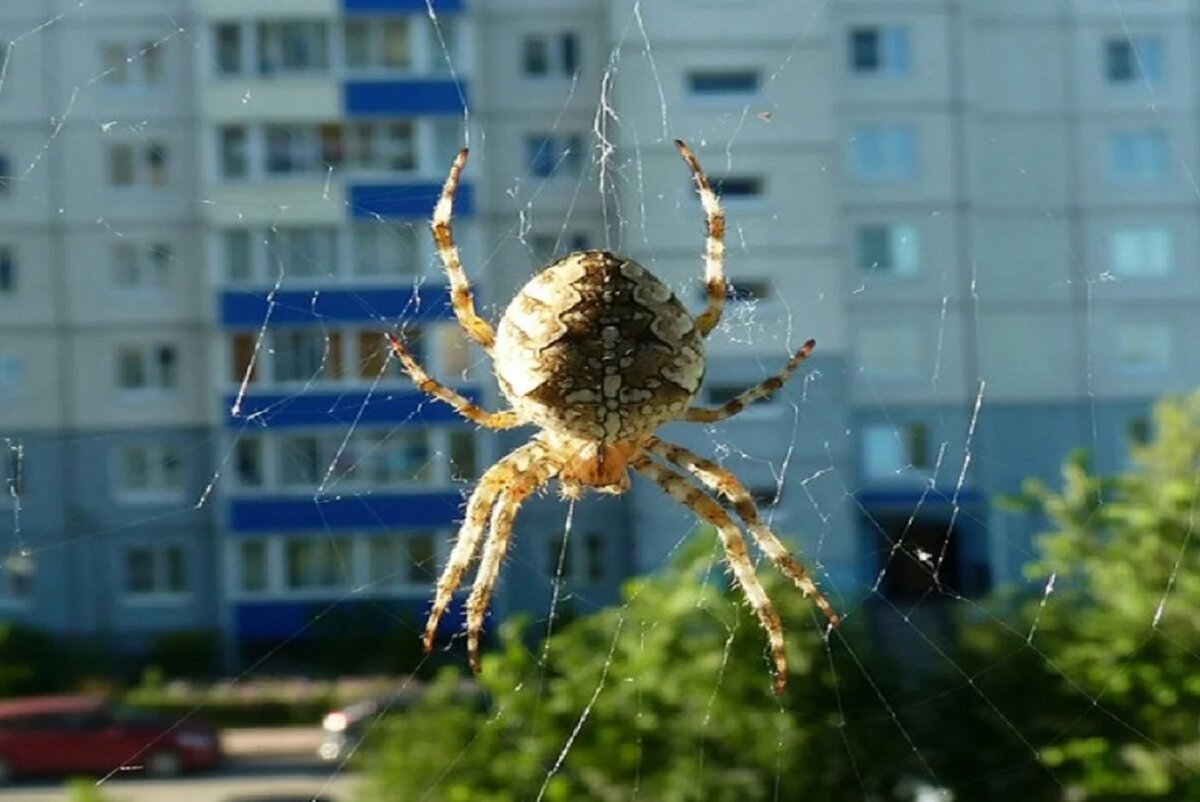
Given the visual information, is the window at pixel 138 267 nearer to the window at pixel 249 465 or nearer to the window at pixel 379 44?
the window at pixel 249 465

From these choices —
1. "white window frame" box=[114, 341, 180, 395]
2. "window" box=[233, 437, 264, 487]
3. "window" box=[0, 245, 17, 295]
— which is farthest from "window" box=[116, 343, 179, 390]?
"window" box=[0, 245, 17, 295]

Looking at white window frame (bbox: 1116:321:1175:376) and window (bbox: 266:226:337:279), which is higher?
window (bbox: 266:226:337:279)

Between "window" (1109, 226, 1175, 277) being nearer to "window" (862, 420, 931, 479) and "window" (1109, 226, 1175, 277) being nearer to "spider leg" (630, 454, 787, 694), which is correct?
"window" (862, 420, 931, 479)

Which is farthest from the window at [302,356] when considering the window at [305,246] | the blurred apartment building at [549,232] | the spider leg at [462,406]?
the spider leg at [462,406]

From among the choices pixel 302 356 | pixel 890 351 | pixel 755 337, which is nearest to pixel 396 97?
pixel 302 356

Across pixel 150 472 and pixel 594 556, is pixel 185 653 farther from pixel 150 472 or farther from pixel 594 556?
pixel 594 556
